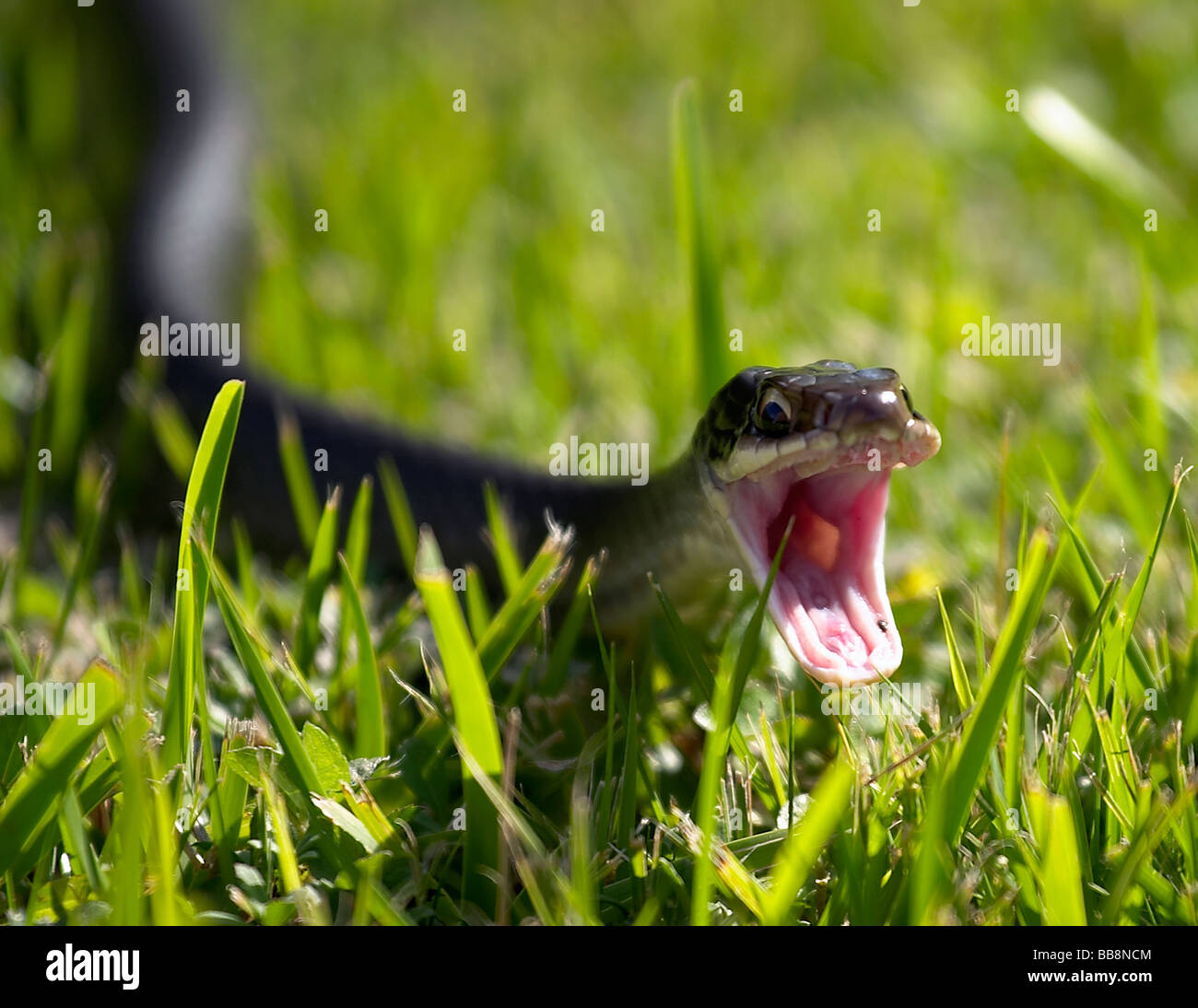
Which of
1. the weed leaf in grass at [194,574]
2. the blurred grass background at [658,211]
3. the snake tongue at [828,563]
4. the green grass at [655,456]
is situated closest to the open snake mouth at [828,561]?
the snake tongue at [828,563]

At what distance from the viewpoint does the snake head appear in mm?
2223

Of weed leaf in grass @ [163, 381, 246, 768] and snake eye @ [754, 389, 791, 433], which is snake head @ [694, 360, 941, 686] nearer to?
snake eye @ [754, 389, 791, 433]

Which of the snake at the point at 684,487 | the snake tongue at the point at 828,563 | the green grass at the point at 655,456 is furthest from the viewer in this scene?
the snake at the point at 684,487

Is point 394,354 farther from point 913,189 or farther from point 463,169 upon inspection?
point 913,189

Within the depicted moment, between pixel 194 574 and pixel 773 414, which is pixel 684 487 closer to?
pixel 773 414

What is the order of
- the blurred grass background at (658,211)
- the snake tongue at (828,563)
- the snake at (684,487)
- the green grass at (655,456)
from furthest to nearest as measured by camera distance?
1. the blurred grass background at (658,211)
2. the snake at (684,487)
3. the snake tongue at (828,563)
4. the green grass at (655,456)

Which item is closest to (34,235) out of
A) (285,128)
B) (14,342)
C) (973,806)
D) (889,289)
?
(14,342)

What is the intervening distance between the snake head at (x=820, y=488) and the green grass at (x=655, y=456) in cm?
16

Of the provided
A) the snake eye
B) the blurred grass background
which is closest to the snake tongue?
the snake eye

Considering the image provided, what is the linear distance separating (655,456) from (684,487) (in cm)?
104

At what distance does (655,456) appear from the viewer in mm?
3670

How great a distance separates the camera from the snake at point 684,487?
2.28 m

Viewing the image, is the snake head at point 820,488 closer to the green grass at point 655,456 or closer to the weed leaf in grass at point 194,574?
the green grass at point 655,456
